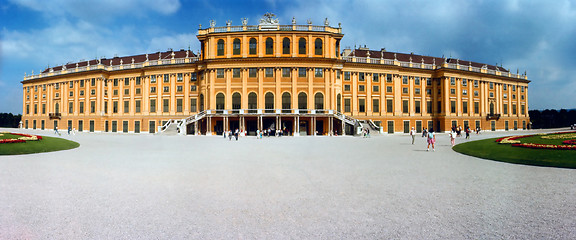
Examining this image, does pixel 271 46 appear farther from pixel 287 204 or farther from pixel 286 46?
pixel 287 204

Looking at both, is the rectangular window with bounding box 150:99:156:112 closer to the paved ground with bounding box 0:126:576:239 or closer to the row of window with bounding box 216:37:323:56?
the row of window with bounding box 216:37:323:56

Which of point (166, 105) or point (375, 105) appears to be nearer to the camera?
point (375, 105)

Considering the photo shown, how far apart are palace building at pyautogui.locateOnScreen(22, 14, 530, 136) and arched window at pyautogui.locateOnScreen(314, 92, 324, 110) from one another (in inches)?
7.2

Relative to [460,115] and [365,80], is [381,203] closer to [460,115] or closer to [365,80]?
[365,80]

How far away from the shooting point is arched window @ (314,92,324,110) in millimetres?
50156

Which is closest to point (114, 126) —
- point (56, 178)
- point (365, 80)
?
point (365, 80)

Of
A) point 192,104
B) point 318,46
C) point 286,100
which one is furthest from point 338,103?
point 192,104

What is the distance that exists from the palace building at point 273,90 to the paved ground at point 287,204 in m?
36.8

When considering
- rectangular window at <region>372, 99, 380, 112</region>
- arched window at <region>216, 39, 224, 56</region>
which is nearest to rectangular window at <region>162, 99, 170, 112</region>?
arched window at <region>216, 39, 224, 56</region>

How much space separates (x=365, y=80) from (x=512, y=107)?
142ft

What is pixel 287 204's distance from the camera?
682cm

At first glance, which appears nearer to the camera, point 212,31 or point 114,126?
point 212,31

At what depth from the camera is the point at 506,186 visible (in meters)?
8.73

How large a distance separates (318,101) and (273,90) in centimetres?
850
